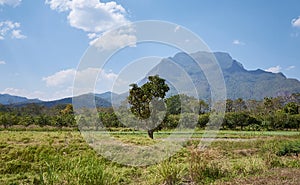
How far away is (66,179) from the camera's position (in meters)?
6.08

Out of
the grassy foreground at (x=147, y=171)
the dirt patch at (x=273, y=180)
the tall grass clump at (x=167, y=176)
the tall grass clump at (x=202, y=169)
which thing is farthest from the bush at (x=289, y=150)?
the tall grass clump at (x=167, y=176)

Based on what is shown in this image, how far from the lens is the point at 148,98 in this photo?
16.8m

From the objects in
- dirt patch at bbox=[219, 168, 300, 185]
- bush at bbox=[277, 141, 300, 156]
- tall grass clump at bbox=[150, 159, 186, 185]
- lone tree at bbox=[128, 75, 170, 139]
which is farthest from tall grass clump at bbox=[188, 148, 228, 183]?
lone tree at bbox=[128, 75, 170, 139]

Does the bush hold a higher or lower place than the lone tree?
lower

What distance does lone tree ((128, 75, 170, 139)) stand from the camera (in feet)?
54.2

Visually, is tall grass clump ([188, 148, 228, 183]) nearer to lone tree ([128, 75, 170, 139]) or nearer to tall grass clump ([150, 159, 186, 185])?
tall grass clump ([150, 159, 186, 185])

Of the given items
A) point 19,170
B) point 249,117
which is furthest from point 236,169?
point 249,117

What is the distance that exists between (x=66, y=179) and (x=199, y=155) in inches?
135

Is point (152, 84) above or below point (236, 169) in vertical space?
above

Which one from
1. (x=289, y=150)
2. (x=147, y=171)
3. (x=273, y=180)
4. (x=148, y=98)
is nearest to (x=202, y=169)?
(x=273, y=180)

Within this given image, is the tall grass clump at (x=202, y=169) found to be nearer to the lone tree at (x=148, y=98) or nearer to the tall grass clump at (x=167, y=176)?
the tall grass clump at (x=167, y=176)

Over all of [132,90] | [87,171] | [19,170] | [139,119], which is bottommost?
[19,170]

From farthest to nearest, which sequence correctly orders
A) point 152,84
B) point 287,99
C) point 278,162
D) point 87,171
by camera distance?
point 287,99 → point 152,84 → point 278,162 → point 87,171

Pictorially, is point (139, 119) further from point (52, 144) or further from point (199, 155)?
point (199, 155)
